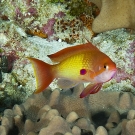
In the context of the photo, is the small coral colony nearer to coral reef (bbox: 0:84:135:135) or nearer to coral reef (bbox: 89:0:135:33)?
coral reef (bbox: 89:0:135:33)

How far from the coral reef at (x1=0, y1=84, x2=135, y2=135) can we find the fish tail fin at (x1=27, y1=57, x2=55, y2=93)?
11.8 inches

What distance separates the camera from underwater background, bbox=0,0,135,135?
9.80 feet

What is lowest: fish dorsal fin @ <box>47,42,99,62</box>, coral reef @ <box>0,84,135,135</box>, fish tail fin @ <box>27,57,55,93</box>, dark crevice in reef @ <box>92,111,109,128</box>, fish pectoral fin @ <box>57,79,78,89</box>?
dark crevice in reef @ <box>92,111,109,128</box>

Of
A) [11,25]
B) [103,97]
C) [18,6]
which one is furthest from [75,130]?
[18,6]

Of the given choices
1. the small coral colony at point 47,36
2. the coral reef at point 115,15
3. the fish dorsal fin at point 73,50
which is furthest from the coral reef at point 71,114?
the coral reef at point 115,15

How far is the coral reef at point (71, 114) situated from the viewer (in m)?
2.33

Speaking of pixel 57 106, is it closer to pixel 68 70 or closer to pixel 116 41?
pixel 68 70

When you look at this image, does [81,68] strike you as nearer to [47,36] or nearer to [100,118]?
[100,118]

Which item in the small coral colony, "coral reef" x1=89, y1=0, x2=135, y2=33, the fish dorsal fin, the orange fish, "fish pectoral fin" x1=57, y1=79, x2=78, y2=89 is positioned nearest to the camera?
the orange fish

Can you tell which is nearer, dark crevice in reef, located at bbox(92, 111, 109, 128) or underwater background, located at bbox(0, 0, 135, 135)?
dark crevice in reef, located at bbox(92, 111, 109, 128)

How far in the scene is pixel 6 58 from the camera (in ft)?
13.3

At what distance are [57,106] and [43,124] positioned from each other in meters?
0.40

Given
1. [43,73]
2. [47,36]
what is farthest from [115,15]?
[43,73]

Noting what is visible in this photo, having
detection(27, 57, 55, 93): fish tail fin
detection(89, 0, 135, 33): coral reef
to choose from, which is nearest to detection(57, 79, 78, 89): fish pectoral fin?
detection(27, 57, 55, 93): fish tail fin
